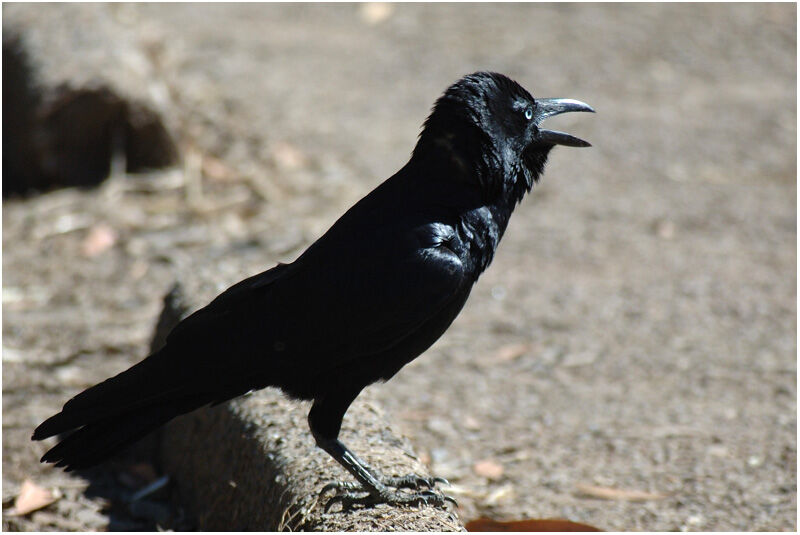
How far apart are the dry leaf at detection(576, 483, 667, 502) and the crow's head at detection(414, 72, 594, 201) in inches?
51.4

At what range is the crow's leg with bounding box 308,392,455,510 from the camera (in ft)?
11.4

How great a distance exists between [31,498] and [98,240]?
9.06 feet

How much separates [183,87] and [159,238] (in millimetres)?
2843

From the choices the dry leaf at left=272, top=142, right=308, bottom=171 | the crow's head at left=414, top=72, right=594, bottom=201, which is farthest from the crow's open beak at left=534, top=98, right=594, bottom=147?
the dry leaf at left=272, top=142, right=308, bottom=171

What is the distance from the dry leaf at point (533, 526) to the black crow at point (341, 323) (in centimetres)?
41

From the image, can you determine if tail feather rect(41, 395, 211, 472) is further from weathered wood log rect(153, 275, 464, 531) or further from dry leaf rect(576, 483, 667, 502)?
dry leaf rect(576, 483, 667, 502)

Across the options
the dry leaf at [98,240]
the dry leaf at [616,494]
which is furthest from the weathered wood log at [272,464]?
the dry leaf at [98,240]

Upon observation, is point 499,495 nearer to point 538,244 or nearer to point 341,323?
point 341,323

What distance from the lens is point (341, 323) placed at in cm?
360

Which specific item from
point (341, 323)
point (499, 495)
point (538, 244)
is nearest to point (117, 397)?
point (341, 323)

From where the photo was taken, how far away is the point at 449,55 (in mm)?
10461

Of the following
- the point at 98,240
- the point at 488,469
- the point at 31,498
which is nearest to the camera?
the point at 31,498

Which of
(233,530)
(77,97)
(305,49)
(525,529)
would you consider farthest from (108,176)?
(525,529)

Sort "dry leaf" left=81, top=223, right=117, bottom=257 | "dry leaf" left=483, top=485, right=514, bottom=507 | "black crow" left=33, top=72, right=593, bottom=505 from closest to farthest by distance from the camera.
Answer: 1. "black crow" left=33, top=72, right=593, bottom=505
2. "dry leaf" left=483, top=485, right=514, bottom=507
3. "dry leaf" left=81, top=223, right=117, bottom=257
